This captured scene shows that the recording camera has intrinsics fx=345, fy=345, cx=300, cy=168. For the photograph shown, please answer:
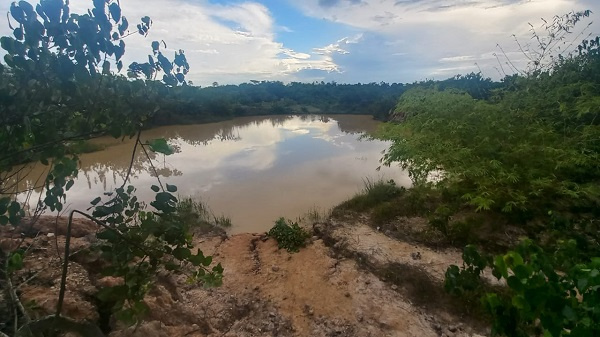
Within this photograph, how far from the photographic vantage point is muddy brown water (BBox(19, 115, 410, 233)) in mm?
10047

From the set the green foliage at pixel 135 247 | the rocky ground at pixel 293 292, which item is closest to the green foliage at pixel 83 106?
the green foliage at pixel 135 247

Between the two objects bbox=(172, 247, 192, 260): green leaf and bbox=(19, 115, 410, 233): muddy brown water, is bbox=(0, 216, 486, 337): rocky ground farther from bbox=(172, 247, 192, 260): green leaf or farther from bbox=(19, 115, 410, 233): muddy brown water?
bbox=(172, 247, 192, 260): green leaf

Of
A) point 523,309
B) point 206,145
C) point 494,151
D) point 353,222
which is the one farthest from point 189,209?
point 206,145

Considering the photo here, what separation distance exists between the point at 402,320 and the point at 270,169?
10516mm

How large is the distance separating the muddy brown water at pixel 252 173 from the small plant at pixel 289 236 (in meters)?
1.20

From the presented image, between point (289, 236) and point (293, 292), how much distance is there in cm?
181

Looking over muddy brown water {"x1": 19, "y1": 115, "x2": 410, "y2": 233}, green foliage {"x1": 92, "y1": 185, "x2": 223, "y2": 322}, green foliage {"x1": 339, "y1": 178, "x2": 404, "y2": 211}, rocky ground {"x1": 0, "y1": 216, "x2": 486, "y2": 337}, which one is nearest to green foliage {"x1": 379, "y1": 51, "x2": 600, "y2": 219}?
rocky ground {"x1": 0, "y1": 216, "x2": 486, "y2": 337}

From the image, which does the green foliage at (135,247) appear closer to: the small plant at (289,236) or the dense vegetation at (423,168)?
the dense vegetation at (423,168)

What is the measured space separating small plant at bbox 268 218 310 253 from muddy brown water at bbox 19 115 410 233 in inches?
47.4

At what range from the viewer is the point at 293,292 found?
5.36 meters

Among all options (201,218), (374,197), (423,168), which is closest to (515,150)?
(423,168)

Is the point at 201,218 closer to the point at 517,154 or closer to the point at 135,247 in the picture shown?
the point at 517,154

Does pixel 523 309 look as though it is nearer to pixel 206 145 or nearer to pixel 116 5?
pixel 116 5

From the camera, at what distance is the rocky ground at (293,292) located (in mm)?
4156
